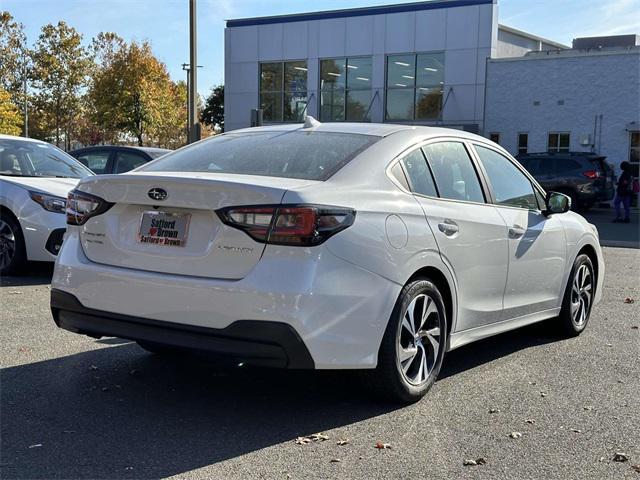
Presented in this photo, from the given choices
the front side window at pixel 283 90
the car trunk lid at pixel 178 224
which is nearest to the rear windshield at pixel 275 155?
the car trunk lid at pixel 178 224

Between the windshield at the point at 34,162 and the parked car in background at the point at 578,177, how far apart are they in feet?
55.1

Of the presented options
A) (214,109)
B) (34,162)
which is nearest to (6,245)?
(34,162)

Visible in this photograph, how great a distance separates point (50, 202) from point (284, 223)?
5.32 m

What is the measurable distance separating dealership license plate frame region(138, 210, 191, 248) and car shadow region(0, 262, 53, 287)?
4459 mm

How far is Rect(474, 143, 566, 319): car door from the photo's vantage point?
5355 mm

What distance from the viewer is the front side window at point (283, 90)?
35969mm

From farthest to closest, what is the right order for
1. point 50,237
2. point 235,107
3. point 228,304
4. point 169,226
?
1. point 235,107
2. point 50,237
3. point 169,226
4. point 228,304

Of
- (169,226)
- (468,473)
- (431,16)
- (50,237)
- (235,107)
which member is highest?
(431,16)

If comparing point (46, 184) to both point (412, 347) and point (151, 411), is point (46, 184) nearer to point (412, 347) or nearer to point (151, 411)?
point (151, 411)

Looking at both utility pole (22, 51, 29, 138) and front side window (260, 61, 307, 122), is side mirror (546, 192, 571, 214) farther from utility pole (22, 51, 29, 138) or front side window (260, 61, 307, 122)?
utility pole (22, 51, 29, 138)

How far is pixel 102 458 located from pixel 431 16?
31.3 m

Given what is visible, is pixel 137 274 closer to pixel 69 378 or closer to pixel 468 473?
pixel 69 378

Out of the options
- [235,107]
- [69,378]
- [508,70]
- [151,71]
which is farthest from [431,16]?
A: [69,378]

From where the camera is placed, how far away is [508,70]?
30797mm
